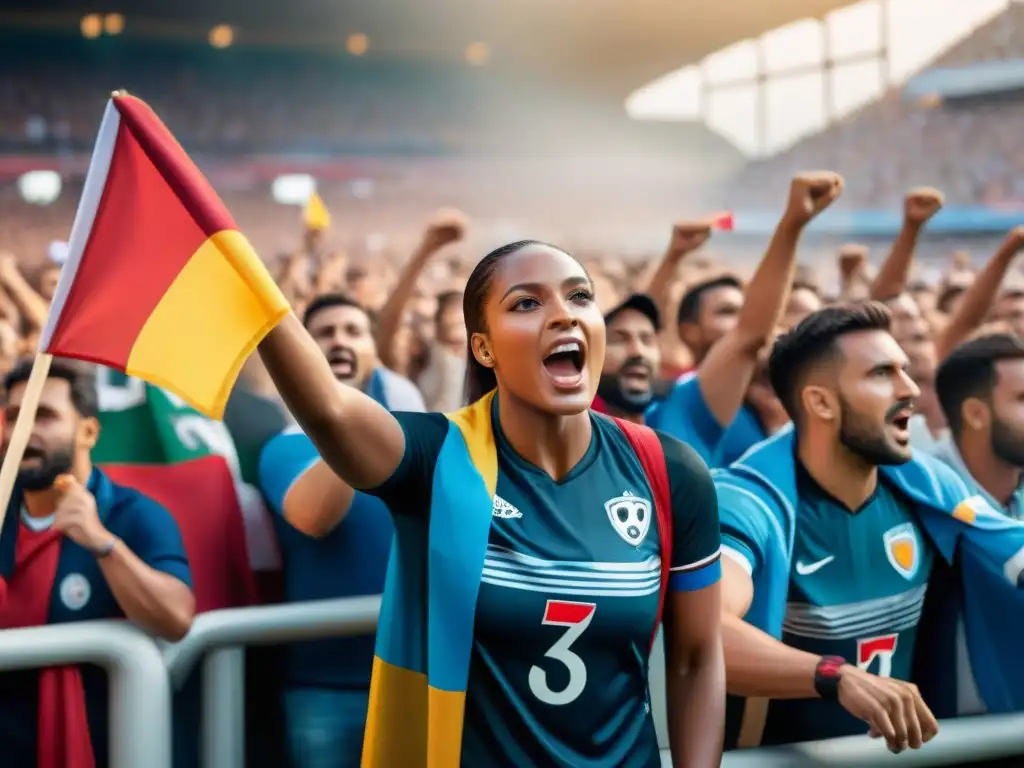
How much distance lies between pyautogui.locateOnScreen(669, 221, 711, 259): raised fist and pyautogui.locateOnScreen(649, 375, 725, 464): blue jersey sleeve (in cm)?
82

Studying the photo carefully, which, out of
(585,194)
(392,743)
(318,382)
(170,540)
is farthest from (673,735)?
(585,194)

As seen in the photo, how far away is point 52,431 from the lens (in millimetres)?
2537

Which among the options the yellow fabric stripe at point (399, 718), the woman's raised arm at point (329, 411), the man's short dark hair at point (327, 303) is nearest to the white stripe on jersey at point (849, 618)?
the yellow fabric stripe at point (399, 718)

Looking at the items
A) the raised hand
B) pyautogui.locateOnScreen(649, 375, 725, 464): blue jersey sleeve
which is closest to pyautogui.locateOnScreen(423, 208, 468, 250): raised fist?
Answer: pyautogui.locateOnScreen(649, 375, 725, 464): blue jersey sleeve

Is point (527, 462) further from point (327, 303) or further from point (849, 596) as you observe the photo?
point (327, 303)

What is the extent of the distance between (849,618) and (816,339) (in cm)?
55

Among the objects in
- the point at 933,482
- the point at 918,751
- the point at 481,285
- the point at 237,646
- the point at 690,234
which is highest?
the point at 690,234

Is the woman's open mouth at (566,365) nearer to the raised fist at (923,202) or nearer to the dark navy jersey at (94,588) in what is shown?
the dark navy jersey at (94,588)

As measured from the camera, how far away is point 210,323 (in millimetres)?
1460

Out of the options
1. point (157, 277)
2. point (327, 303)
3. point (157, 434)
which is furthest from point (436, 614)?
point (327, 303)

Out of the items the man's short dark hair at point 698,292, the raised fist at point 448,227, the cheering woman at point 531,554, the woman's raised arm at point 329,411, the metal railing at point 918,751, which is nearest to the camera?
the woman's raised arm at point 329,411

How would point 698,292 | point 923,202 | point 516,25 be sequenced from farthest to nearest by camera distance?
point 516,25 → point 698,292 → point 923,202

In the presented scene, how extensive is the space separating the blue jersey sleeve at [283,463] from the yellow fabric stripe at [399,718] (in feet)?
3.22

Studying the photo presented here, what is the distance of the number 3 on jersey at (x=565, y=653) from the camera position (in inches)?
58.6
